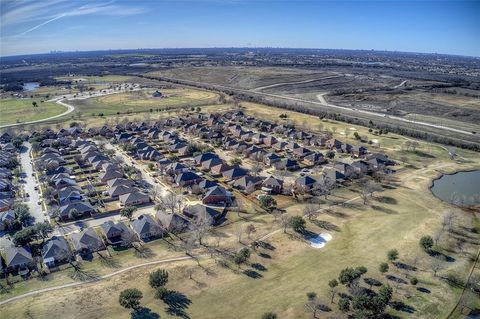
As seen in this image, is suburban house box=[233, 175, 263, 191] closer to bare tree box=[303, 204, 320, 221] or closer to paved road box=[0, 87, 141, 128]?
bare tree box=[303, 204, 320, 221]

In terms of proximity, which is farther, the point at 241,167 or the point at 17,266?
the point at 241,167

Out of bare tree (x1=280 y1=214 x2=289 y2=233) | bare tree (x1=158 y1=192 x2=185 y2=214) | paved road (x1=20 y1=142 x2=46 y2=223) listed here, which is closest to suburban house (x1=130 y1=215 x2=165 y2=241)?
bare tree (x1=158 y1=192 x2=185 y2=214)

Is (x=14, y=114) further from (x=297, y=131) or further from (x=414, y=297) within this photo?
(x=414, y=297)

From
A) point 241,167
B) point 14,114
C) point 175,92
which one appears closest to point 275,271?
point 241,167

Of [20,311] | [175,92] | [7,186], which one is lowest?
[20,311]

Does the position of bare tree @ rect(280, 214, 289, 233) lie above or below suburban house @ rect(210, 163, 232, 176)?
below

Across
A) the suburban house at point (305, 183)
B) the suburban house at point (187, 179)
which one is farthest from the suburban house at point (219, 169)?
the suburban house at point (305, 183)

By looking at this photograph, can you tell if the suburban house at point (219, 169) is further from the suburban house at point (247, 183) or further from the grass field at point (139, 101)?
the grass field at point (139, 101)
